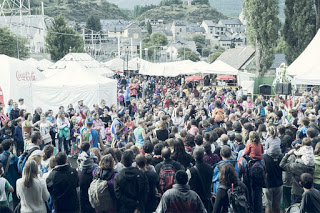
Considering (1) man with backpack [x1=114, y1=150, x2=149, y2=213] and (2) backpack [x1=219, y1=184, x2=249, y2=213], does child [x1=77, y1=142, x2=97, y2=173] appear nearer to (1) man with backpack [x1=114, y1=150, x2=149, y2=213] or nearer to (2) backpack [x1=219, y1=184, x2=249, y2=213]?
(1) man with backpack [x1=114, y1=150, x2=149, y2=213]

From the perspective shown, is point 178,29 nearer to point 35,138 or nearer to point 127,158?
point 35,138

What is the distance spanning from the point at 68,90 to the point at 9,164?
36.8 ft

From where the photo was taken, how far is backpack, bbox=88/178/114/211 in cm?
580

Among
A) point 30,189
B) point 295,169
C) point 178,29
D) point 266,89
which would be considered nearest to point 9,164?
point 30,189

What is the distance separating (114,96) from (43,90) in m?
3.79

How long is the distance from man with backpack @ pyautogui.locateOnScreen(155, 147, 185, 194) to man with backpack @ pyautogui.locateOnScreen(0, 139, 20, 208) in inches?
107

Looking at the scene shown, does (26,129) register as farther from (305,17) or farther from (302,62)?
(305,17)

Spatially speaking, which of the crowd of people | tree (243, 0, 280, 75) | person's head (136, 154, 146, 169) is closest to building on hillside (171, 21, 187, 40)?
tree (243, 0, 280, 75)

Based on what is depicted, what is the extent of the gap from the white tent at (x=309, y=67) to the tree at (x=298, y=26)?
13.1 m

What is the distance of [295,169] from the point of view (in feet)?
22.0

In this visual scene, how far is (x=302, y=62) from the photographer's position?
1570 centimetres

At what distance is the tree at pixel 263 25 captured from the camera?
112 feet

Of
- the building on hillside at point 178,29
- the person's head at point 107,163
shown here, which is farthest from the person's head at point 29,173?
the building on hillside at point 178,29

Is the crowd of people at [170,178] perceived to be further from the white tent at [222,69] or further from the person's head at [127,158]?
the white tent at [222,69]
